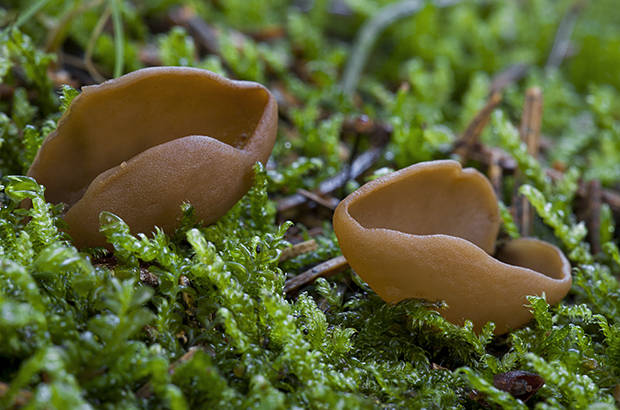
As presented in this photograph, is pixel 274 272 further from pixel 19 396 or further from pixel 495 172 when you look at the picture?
pixel 495 172

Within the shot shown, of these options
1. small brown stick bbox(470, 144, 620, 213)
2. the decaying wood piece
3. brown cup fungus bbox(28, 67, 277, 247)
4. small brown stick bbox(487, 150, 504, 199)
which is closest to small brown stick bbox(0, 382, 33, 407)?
brown cup fungus bbox(28, 67, 277, 247)

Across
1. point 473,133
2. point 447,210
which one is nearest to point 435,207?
point 447,210

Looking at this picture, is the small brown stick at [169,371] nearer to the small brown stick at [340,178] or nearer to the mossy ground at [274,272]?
the mossy ground at [274,272]

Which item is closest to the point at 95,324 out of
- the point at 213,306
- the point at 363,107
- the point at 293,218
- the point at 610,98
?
the point at 213,306

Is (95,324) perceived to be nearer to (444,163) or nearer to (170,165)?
(170,165)

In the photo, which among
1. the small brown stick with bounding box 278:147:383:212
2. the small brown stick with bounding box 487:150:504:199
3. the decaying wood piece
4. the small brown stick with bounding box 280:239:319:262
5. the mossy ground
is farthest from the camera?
the small brown stick with bounding box 487:150:504:199

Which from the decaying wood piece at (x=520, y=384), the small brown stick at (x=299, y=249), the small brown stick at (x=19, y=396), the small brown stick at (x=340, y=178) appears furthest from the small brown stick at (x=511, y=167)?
the small brown stick at (x=19, y=396)

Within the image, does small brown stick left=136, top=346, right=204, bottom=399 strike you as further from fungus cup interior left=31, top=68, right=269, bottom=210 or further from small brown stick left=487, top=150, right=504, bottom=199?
small brown stick left=487, top=150, right=504, bottom=199
